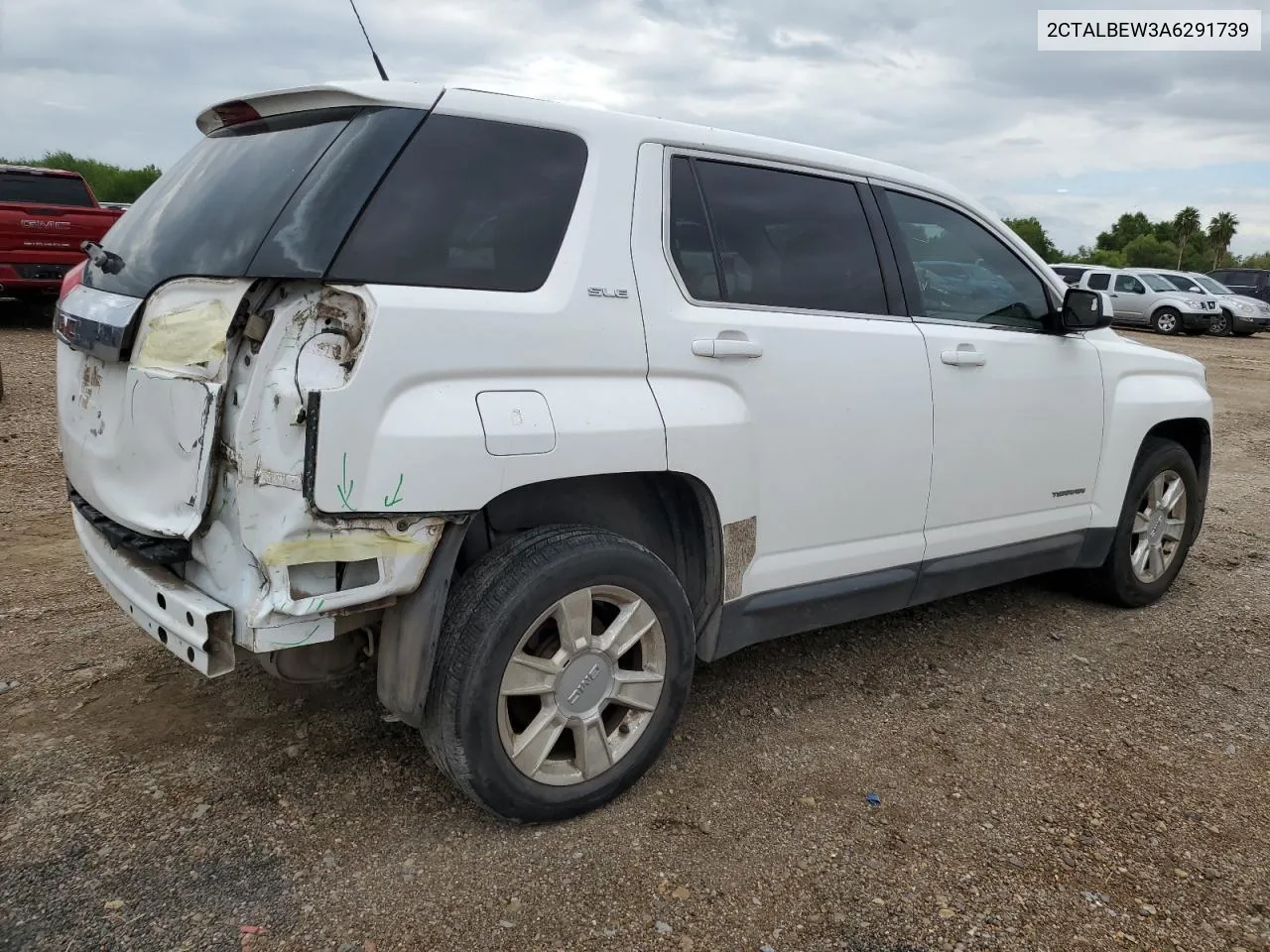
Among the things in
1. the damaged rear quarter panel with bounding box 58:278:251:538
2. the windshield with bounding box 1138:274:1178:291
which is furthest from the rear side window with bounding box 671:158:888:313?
the windshield with bounding box 1138:274:1178:291

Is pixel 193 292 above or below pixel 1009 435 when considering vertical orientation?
above

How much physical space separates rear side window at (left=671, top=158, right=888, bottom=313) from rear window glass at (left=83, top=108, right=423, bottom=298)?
0.90 metres

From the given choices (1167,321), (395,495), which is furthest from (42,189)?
(1167,321)

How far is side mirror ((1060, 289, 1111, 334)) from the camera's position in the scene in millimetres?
3975

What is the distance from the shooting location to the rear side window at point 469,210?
2359 millimetres

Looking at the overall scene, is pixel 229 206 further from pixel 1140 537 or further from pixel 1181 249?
pixel 1181 249

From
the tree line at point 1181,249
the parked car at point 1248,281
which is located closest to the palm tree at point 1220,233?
the tree line at point 1181,249

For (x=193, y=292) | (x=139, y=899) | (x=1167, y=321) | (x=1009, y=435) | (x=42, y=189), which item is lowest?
(x=139, y=899)

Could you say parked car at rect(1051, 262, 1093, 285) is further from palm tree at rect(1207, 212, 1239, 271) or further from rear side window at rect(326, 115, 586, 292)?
palm tree at rect(1207, 212, 1239, 271)

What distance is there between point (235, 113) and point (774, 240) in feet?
5.50

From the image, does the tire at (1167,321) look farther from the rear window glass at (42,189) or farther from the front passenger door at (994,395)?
the rear window glass at (42,189)

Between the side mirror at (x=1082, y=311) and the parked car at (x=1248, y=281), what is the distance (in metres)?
28.3

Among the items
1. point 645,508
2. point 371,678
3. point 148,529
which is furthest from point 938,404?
point 148,529

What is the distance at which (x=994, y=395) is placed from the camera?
3707 mm
